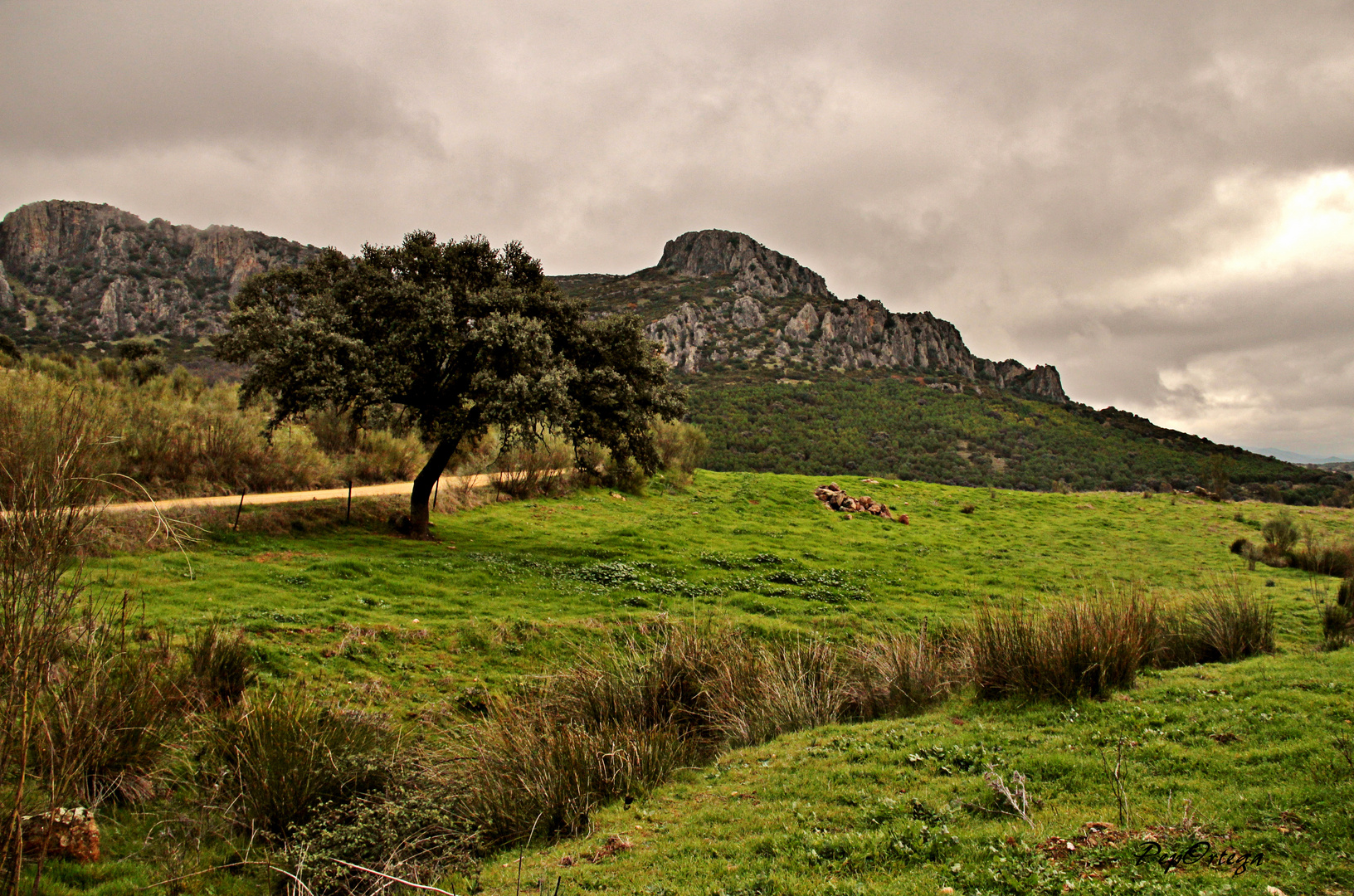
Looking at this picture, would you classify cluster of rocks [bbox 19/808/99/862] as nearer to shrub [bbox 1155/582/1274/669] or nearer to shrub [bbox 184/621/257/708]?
shrub [bbox 184/621/257/708]

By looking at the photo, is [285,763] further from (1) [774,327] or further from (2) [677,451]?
(1) [774,327]

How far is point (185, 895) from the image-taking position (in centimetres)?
469

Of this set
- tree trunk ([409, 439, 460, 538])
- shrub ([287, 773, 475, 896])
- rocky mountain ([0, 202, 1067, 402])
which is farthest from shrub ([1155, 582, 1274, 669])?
rocky mountain ([0, 202, 1067, 402])

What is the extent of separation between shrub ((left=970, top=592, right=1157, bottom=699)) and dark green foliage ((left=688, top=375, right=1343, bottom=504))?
60.6 metres

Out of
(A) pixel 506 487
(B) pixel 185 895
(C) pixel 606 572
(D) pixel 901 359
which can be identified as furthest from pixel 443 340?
(D) pixel 901 359

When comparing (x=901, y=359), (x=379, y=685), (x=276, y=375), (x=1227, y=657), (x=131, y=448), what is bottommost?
(x=379, y=685)

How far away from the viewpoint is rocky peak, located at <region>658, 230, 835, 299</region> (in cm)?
17062

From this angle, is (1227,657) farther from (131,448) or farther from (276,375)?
(131,448)

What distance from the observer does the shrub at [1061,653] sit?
305 inches

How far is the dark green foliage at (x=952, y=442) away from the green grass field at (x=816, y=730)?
49870mm

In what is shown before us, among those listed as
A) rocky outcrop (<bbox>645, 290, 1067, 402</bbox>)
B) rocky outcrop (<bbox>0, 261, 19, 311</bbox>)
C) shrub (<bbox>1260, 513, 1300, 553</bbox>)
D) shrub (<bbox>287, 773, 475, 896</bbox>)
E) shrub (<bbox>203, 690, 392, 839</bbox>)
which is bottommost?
shrub (<bbox>287, 773, 475, 896</bbox>)

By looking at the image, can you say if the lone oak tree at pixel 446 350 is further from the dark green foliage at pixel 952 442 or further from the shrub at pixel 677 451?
the dark green foliage at pixel 952 442

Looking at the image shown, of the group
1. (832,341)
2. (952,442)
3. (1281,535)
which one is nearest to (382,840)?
(1281,535)

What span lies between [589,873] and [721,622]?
7458mm
